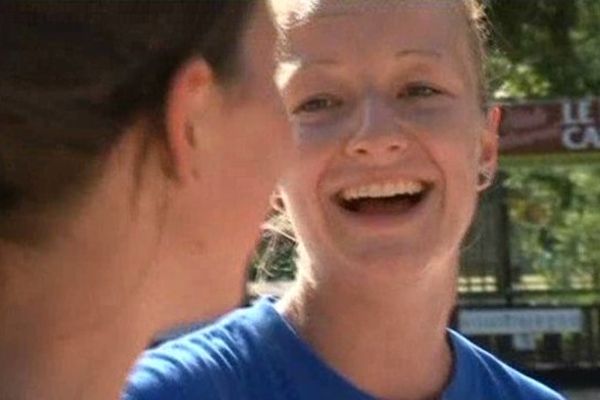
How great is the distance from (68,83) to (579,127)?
45.3ft

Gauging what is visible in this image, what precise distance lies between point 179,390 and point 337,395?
260 millimetres

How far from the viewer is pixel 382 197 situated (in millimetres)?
2217

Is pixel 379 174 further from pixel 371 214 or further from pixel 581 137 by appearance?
pixel 581 137

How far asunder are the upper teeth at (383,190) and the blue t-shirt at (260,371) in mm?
190

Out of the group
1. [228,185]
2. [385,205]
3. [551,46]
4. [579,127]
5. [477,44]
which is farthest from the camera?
[551,46]

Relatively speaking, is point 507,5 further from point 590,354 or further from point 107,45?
point 107,45

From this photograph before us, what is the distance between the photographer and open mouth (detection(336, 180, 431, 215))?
2.21 meters

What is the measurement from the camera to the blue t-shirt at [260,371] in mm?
2051

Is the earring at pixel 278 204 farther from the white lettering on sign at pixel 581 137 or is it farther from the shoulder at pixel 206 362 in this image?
the white lettering on sign at pixel 581 137

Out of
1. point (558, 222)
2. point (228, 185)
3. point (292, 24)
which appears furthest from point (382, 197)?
point (558, 222)

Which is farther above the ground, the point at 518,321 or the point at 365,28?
the point at 365,28

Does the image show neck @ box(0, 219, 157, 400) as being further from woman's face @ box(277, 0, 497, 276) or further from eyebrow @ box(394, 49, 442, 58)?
eyebrow @ box(394, 49, 442, 58)

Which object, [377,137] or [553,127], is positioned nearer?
[377,137]

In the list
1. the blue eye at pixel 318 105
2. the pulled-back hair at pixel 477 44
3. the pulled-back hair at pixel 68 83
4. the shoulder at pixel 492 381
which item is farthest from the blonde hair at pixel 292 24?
the pulled-back hair at pixel 68 83
